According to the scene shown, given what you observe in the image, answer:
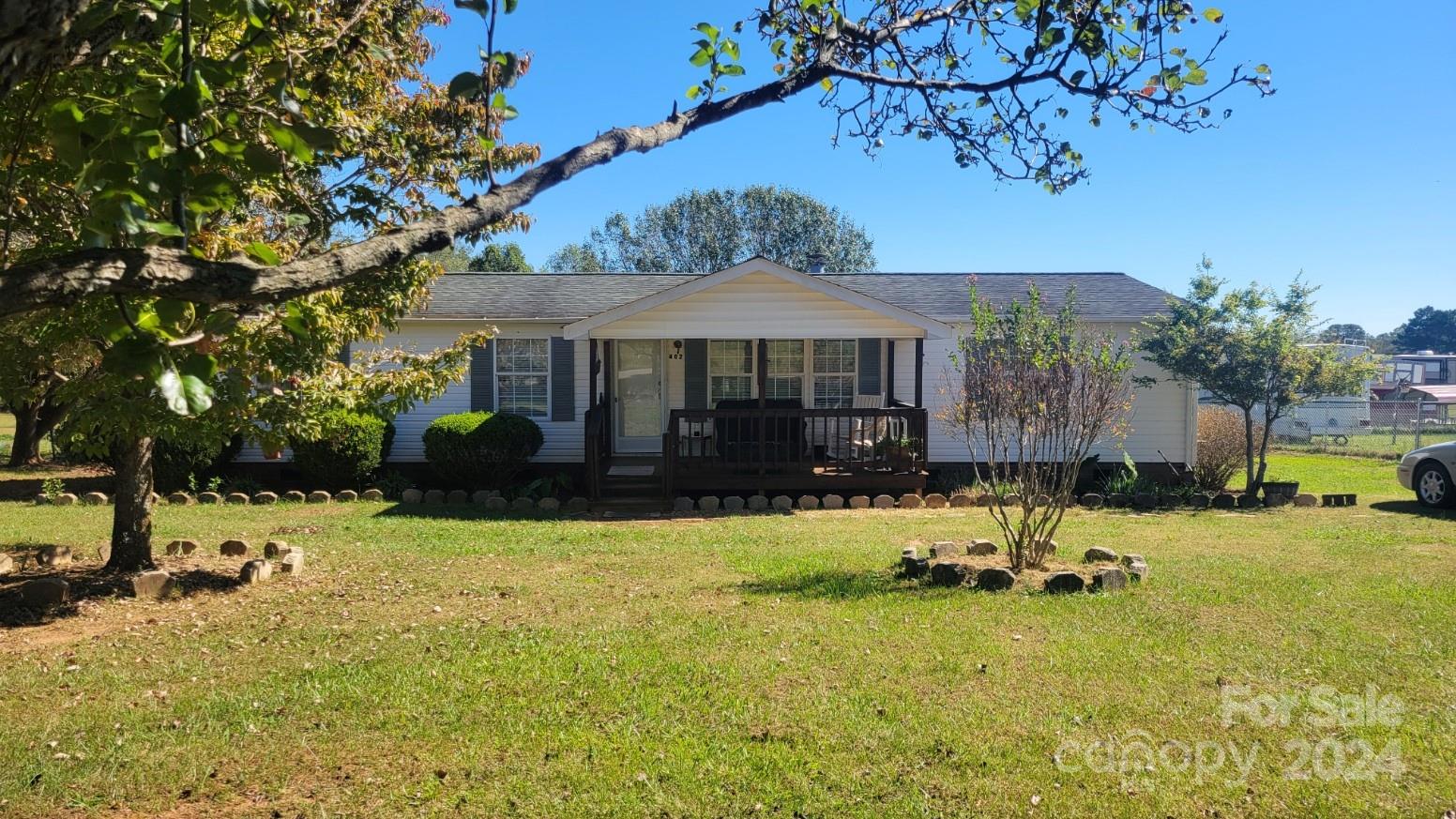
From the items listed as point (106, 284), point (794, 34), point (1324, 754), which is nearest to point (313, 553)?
point (794, 34)

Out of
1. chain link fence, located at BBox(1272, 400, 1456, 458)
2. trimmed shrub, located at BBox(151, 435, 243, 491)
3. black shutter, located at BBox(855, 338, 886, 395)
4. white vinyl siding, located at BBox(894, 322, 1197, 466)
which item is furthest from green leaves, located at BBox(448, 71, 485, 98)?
chain link fence, located at BBox(1272, 400, 1456, 458)

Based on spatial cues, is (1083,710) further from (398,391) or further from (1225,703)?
(398,391)

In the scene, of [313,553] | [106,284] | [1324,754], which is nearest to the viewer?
[106,284]

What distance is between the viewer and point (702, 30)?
328cm

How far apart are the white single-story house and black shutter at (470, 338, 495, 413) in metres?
0.03

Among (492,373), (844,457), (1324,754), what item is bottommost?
(1324,754)

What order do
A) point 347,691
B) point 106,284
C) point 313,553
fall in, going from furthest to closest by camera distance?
point 313,553 < point 347,691 < point 106,284

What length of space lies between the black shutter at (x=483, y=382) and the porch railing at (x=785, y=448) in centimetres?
356

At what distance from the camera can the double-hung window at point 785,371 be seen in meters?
15.5

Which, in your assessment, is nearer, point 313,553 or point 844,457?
point 313,553

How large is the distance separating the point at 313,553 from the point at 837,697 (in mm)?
6168

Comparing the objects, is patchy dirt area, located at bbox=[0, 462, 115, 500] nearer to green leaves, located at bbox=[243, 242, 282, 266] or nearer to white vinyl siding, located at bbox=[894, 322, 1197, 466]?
white vinyl siding, located at bbox=[894, 322, 1197, 466]

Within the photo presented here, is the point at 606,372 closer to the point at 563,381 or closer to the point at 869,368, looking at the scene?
the point at 563,381

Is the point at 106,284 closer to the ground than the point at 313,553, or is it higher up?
higher up
